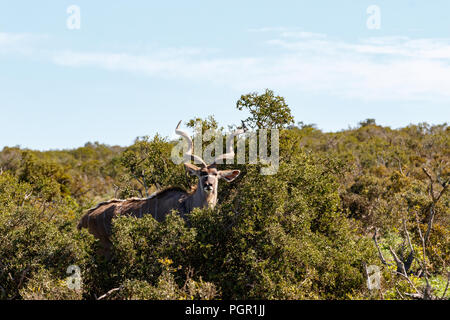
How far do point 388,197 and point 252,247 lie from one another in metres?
10.4

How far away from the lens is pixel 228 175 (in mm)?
9352

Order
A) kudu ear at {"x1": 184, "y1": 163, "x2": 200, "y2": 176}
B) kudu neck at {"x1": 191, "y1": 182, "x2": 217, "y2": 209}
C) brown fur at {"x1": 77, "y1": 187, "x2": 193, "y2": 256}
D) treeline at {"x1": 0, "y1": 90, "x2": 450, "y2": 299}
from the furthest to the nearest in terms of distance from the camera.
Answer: brown fur at {"x1": 77, "y1": 187, "x2": 193, "y2": 256}, kudu ear at {"x1": 184, "y1": 163, "x2": 200, "y2": 176}, kudu neck at {"x1": 191, "y1": 182, "x2": 217, "y2": 209}, treeline at {"x1": 0, "y1": 90, "x2": 450, "y2": 299}

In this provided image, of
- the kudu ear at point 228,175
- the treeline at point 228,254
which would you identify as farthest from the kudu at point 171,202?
the treeline at point 228,254

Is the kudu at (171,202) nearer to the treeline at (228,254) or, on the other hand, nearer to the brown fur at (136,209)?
the brown fur at (136,209)

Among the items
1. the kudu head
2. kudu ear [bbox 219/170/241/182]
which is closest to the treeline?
kudu ear [bbox 219/170/241/182]

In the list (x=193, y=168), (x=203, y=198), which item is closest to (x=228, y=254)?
(x=203, y=198)

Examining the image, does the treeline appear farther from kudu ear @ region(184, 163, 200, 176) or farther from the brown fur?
kudu ear @ region(184, 163, 200, 176)

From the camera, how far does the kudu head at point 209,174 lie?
926 cm

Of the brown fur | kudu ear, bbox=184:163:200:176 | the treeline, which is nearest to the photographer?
the treeline

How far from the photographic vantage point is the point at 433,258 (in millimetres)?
10086

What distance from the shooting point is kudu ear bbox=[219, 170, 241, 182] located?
930cm

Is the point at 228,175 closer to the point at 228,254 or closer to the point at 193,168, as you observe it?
the point at 193,168

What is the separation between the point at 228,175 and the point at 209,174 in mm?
372
